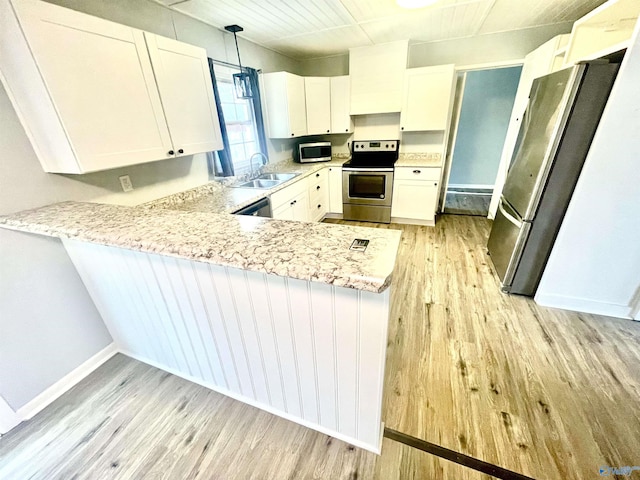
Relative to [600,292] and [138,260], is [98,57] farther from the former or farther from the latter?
[600,292]

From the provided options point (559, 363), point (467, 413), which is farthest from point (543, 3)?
point (467, 413)

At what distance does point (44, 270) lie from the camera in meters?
1.48

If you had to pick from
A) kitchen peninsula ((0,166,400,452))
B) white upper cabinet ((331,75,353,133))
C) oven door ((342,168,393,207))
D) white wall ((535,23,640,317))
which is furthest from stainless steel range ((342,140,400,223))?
kitchen peninsula ((0,166,400,452))

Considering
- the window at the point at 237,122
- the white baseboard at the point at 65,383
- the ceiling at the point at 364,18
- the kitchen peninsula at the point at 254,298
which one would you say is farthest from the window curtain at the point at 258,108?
the white baseboard at the point at 65,383

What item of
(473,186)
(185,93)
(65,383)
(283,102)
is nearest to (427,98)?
(283,102)

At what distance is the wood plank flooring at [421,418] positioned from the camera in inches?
47.7

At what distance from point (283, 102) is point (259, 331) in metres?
2.92

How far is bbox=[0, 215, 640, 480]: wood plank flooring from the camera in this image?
1211 mm

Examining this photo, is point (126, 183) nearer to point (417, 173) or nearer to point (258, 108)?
point (258, 108)

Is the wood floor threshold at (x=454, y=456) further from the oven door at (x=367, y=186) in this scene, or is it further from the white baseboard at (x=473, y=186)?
the white baseboard at (x=473, y=186)

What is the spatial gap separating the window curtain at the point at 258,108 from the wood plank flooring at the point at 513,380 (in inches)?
95.0

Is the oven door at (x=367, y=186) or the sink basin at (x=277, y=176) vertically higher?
the sink basin at (x=277, y=176)

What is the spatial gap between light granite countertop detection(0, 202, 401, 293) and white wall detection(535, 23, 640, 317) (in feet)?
5.86

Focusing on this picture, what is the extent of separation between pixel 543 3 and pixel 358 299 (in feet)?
10.9
